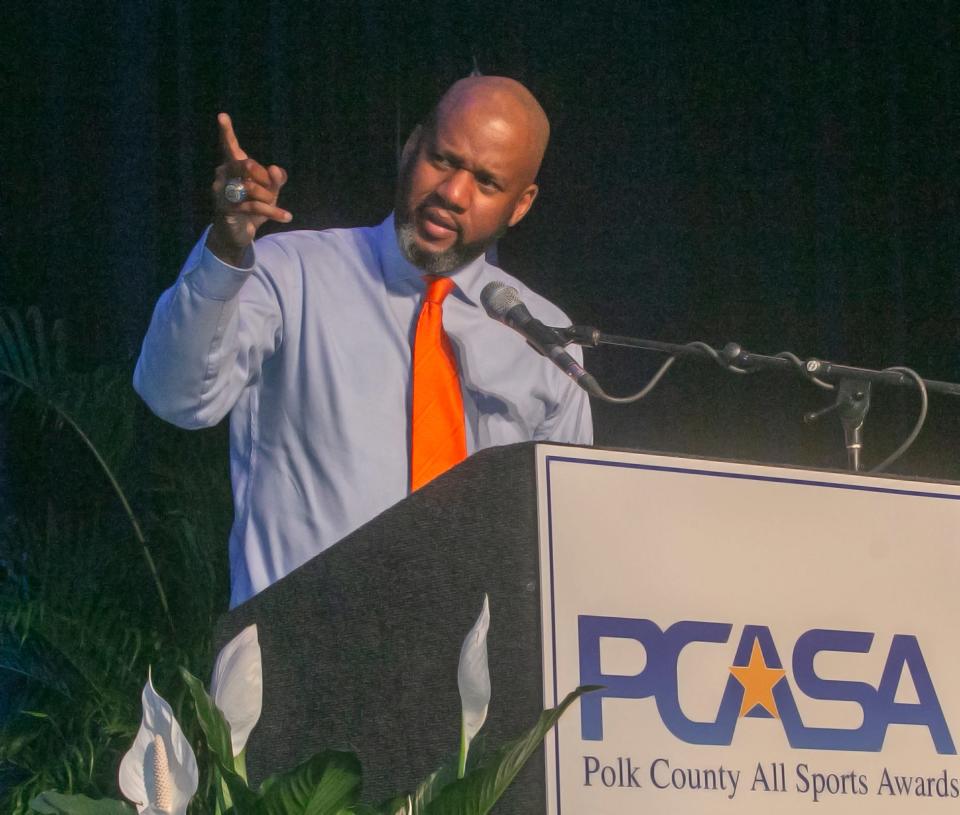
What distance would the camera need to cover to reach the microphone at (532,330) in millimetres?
1624

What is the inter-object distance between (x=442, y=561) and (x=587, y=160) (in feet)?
8.85

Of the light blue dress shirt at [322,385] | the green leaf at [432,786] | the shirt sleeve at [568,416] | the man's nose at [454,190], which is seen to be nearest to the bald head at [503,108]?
the man's nose at [454,190]

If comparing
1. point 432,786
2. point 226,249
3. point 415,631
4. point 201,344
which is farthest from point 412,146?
point 432,786

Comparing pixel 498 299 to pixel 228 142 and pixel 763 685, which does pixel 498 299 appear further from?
pixel 763 685

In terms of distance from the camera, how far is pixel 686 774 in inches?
43.3

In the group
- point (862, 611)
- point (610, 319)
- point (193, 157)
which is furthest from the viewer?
point (610, 319)

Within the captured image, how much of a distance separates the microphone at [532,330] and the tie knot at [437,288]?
0.65 meters

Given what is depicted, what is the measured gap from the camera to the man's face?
245 centimetres

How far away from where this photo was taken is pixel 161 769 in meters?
0.83

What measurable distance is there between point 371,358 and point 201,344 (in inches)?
18.7

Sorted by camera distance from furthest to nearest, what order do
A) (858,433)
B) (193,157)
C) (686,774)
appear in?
(193,157) < (858,433) < (686,774)

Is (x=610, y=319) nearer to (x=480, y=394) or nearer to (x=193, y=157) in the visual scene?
(x=193, y=157)

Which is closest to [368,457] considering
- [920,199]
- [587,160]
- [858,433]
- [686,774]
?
[858,433]

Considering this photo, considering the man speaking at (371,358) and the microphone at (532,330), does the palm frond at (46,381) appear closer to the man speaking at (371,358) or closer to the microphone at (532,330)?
the man speaking at (371,358)
